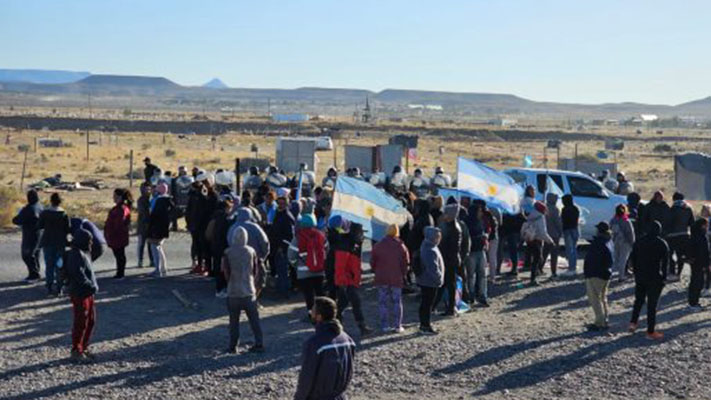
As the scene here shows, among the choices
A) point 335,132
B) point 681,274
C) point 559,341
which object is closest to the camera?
point 559,341

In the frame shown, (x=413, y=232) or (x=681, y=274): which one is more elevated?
(x=413, y=232)

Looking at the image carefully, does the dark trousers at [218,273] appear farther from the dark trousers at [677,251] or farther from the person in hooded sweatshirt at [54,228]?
the dark trousers at [677,251]

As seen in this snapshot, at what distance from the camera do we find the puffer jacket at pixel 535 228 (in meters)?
16.7

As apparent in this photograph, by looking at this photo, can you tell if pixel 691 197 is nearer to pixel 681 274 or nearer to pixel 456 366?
pixel 681 274

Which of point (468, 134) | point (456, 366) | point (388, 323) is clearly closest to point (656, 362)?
point (456, 366)

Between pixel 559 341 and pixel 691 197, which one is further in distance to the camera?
pixel 691 197

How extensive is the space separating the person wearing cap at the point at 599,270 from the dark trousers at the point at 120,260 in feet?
25.0

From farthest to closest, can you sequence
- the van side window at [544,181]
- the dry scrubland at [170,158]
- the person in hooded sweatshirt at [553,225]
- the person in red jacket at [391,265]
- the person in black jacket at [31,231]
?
the dry scrubland at [170,158]
the van side window at [544,181]
the person in hooded sweatshirt at [553,225]
the person in black jacket at [31,231]
the person in red jacket at [391,265]

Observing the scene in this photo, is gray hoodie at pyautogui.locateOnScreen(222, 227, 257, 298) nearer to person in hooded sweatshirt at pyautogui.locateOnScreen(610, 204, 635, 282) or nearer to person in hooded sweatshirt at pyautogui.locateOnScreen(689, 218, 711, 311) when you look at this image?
person in hooded sweatshirt at pyautogui.locateOnScreen(689, 218, 711, 311)

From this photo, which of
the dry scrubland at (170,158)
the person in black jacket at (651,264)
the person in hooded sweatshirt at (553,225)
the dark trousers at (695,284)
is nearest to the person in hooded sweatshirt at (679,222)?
the dark trousers at (695,284)

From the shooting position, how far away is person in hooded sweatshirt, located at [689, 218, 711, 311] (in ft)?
48.4

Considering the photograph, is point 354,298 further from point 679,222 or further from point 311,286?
point 679,222

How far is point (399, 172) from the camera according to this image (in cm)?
2711

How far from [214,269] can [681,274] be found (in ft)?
28.5
